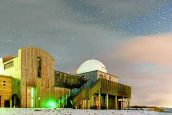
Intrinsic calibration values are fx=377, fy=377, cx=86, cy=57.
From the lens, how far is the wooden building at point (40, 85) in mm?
46250

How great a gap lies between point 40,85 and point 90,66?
2187 cm

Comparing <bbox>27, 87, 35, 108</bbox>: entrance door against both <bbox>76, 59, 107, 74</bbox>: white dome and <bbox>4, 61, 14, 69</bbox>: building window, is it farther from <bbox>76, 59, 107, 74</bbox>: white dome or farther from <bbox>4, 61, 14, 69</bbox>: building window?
<bbox>76, 59, 107, 74</bbox>: white dome

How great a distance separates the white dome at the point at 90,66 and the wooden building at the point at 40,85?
34.8 feet

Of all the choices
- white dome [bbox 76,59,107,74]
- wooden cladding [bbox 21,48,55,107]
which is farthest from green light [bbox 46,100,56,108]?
white dome [bbox 76,59,107,74]

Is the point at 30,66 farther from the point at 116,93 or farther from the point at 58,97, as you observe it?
the point at 116,93

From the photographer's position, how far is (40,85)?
162ft

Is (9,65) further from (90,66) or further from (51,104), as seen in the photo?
(90,66)

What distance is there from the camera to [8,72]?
48312mm

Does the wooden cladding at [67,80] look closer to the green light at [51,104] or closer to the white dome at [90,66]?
the green light at [51,104]

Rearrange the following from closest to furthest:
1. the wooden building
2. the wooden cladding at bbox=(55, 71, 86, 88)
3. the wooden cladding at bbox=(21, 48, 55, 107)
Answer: the wooden building < the wooden cladding at bbox=(21, 48, 55, 107) < the wooden cladding at bbox=(55, 71, 86, 88)

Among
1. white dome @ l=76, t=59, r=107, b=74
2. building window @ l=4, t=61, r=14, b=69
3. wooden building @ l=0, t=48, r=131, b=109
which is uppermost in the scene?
white dome @ l=76, t=59, r=107, b=74

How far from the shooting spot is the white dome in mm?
69625

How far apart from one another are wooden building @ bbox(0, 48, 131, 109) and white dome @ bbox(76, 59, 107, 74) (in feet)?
34.8

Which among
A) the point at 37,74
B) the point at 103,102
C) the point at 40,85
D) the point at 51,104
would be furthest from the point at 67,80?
the point at 103,102
